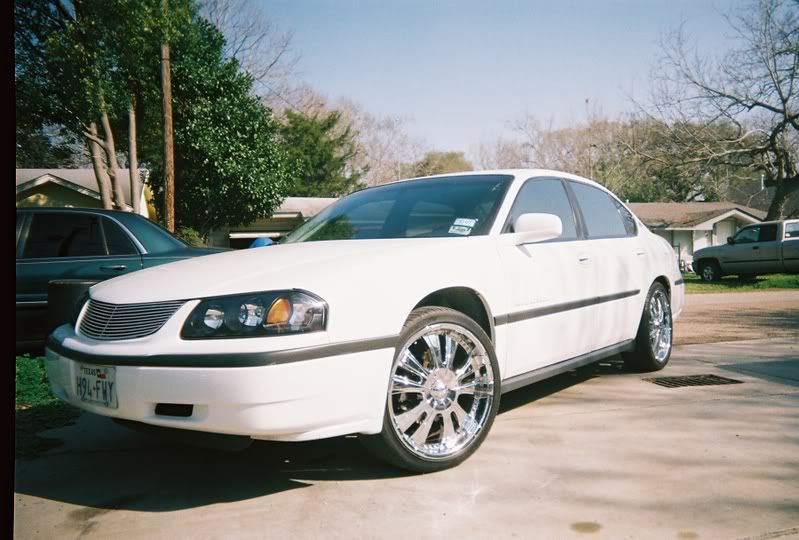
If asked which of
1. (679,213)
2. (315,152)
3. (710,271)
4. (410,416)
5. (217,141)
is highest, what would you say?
(315,152)

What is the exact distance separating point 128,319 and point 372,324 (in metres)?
1.10

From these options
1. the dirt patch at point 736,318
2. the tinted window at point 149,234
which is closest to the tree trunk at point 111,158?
the tinted window at point 149,234

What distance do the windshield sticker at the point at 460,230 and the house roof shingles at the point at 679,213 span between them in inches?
1390

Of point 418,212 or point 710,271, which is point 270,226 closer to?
point 710,271

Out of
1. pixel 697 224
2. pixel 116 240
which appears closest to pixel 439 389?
pixel 116 240

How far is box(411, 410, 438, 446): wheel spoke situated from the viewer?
3018 mm

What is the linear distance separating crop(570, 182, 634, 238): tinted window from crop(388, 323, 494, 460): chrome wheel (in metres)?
1.74

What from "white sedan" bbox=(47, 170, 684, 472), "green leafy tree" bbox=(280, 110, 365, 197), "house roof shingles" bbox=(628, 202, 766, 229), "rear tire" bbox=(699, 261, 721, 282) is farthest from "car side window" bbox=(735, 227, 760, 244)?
"green leafy tree" bbox=(280, 110, 365, 197)

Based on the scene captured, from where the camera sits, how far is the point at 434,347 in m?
3.12

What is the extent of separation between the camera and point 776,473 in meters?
2.96

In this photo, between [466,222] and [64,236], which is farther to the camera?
[64,236]

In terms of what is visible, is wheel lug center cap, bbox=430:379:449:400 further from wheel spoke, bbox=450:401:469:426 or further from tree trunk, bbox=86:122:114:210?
tree trunk, bbox=86:122:114:210

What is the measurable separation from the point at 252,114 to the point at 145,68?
16.8 ft

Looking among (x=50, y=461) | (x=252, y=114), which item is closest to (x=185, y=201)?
(x=252, y=114)
